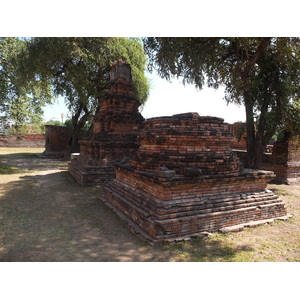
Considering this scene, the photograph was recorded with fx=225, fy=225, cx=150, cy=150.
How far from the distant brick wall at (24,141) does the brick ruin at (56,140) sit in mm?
10222

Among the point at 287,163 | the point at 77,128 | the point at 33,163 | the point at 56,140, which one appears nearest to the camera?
the point at 287,163

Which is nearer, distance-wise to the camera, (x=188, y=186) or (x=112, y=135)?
(x=188, y=186)

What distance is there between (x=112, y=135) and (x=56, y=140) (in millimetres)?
12396

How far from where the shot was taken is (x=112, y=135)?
9.45 metres

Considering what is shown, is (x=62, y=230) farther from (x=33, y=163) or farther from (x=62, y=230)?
(x=33, y=163)

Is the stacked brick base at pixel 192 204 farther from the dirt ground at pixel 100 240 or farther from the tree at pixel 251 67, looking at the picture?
the tree at pixel 251 67

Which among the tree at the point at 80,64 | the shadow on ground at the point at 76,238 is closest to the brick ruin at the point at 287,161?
the shadow on ground at the point at 76,238

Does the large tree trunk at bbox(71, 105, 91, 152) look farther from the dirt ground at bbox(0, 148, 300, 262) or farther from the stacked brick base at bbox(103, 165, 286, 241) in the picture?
the stacked brick base at bbox(103, 165, 286, 241)

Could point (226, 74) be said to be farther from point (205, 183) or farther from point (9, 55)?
point (9, 55)

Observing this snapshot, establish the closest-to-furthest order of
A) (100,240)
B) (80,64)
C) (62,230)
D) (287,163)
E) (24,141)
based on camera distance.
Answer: (100,240) < (62,230) < (287,163) < (80,64) < (24,141)

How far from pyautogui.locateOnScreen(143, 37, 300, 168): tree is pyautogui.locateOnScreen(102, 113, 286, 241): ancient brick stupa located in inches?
186

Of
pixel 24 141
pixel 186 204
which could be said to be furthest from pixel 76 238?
pixel 24 141

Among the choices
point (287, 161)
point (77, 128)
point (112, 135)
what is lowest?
point (287, 161)

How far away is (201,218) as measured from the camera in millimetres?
4125
